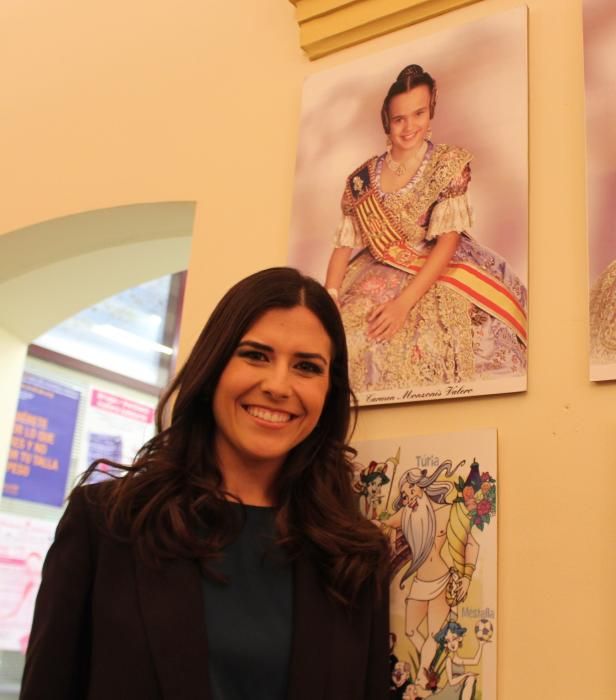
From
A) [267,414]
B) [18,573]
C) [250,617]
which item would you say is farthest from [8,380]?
[250,617]

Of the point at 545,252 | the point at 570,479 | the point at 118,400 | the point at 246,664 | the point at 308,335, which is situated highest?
the point at 118,400

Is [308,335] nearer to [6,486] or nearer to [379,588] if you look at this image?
[379,588]

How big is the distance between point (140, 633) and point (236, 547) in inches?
8.9

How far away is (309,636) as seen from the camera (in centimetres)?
148

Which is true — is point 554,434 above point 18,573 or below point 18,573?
above

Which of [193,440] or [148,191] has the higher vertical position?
[148,191]

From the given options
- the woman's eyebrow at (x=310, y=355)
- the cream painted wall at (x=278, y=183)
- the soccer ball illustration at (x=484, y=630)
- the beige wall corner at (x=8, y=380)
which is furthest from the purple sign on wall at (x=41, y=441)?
the soccer ball illustration at (x=484, y=630)

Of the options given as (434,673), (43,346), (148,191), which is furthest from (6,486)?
(434,673)

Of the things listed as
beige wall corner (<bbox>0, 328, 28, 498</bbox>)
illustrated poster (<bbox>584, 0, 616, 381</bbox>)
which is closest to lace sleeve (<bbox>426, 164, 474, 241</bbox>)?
illustrated poster (<bbox>584, 0, 616, 381</bbox>)

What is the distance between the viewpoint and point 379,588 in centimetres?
156

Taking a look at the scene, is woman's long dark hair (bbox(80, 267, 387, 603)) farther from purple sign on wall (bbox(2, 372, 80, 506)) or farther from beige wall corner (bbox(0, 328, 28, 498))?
purple sign on wall (bbox(2, 372, 80, 506))

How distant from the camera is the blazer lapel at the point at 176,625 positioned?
4.54ft

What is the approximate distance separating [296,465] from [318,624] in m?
0.30

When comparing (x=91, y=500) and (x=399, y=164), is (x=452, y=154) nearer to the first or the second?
(x=399, y=164)
